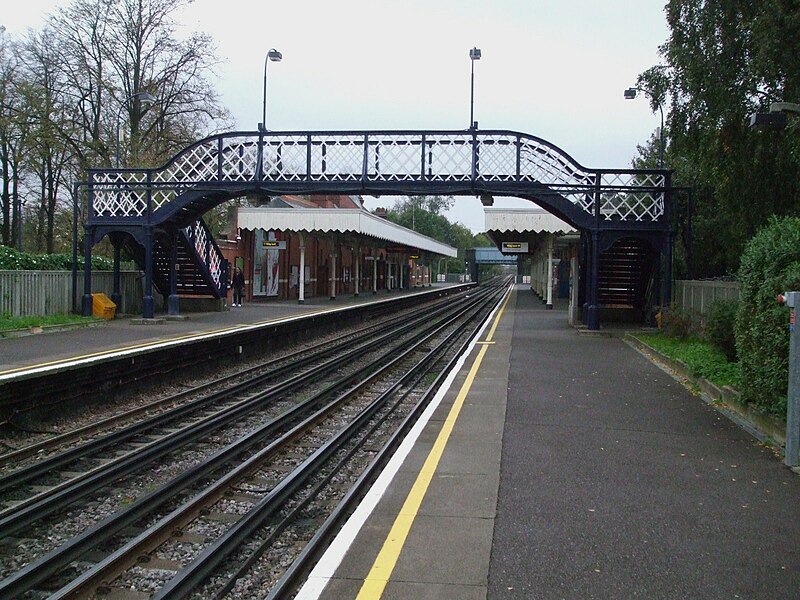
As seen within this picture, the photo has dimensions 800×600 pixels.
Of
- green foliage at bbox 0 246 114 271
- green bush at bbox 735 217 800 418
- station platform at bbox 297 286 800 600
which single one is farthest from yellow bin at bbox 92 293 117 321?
green bush at bbox 735 217 800 418

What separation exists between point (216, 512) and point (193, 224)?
1924 cm

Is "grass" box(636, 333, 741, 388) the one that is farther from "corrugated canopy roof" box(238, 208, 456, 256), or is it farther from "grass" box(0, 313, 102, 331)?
"corrugated canopy roof" box(238, 208, 456, 256)

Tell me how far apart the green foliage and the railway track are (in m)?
11.0

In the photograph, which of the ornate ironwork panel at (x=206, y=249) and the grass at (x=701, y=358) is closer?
the grass at (x=701, y=358)

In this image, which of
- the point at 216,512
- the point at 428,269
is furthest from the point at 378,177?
the point at 428,269

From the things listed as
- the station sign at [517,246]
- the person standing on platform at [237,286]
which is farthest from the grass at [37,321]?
the station sign at [517,246]

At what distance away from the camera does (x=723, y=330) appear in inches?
506

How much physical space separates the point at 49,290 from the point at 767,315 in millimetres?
19315

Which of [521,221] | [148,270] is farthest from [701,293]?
[521,221]

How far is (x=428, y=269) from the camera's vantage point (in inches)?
3989

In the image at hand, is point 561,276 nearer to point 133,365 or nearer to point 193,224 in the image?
point 193,224

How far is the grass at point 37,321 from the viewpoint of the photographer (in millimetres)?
18500

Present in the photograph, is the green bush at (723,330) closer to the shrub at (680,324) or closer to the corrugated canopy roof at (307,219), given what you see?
the shrub at (680,324)

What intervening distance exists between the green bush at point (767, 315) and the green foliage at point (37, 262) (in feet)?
59.3
